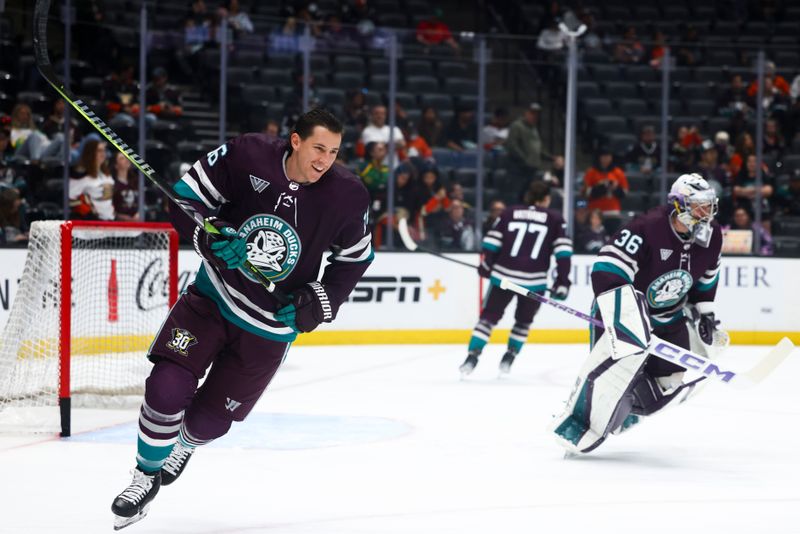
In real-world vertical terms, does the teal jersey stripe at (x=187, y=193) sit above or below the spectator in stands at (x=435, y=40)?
below

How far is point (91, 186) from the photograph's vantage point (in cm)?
787

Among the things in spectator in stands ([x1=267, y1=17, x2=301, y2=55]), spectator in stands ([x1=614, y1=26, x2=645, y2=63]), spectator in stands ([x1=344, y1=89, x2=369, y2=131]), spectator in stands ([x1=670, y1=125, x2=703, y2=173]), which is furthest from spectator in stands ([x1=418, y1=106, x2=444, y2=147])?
spectator in stands ([x1=670, y1=125, x2=703, y2=173])

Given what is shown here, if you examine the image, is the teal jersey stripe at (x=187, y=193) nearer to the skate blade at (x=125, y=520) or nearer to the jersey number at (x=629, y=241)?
the skate blade at (x=125, y=520)

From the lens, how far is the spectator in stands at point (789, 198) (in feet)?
32.8

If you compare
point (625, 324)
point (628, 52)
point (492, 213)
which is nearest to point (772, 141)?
point (628, 52)

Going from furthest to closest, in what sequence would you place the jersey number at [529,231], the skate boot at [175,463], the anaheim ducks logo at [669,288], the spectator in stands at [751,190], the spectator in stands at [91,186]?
1. the spectator in stands at [751,190]
2. the spectator in stands at [91,186]
3. the jersey number at [529,231]
4. the anaheim ducks logo at [669,288]
5. the skate boot at [175,463]

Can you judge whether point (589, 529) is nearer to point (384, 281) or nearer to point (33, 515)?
point (33, 515)

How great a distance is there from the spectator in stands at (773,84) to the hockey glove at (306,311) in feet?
25.5

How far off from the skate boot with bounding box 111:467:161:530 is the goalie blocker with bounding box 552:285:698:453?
1.75 m

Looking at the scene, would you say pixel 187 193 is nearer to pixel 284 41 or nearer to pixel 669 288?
pixel 669 288

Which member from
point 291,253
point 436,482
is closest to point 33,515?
point 291,253

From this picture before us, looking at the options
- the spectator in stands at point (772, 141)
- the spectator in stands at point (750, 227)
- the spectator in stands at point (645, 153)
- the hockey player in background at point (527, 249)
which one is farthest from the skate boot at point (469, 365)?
the spectator in stands at point (772, 141)

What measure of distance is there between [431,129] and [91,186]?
2.94m

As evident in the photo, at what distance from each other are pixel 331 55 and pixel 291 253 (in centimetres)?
646
